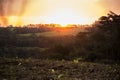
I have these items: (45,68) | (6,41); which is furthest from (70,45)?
(45,68)

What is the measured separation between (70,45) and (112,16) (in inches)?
723

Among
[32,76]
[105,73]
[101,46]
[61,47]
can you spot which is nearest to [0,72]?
[32,76]

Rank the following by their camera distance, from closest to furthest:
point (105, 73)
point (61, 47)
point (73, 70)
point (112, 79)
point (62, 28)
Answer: point (112, 79) < point (105, 73) < point (73, 70) < point (61, 47) < point (62, 28)

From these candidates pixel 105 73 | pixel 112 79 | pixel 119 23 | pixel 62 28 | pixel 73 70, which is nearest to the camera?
pixel 112 79

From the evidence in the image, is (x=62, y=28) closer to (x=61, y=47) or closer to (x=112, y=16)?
(x=61, y=47)

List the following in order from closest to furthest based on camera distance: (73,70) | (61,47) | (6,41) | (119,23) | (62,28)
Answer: (73,70) < (119,23) < (61,47) < (6,41) < (62,28)

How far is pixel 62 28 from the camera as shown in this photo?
198 metres

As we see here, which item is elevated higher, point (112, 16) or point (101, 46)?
point (112, 16)

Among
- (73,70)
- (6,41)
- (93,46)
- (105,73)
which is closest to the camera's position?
(105,73)

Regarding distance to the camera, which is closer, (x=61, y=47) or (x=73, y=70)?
(x=73, y=70)

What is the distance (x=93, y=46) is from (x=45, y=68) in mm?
45697

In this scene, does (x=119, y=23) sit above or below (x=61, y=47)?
above

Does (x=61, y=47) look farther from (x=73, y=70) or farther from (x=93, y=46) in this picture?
(x=73, y=70)

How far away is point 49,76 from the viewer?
2161 cm
